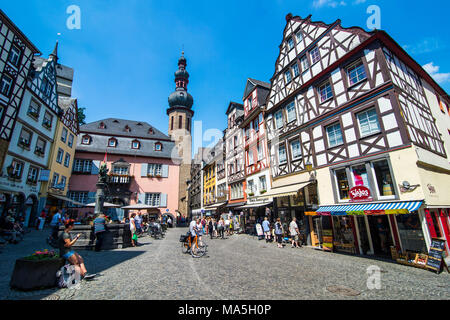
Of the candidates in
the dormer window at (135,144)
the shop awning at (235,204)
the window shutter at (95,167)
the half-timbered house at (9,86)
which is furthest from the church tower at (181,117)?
the half-timbered house at (9,86)

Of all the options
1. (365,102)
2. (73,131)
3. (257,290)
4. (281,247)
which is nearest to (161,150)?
(73,131)

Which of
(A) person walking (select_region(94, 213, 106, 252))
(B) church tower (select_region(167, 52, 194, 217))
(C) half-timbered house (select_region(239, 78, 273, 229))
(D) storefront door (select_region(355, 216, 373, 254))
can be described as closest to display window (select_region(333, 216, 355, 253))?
(D) storefront door (select_region(355, 216, 373, 254))

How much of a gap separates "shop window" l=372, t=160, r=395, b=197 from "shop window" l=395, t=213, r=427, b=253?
1141 mm

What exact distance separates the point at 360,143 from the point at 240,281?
9.14 m

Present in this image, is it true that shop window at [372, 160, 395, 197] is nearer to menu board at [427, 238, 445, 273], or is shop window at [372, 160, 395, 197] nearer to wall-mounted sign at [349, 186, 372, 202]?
wall-mounted sign at [349, 186, 372, 202]

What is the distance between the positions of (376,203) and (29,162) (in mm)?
25036

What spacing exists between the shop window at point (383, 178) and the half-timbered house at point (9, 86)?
2337 centimetres

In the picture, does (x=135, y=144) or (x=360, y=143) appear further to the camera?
(x=135, y=144)

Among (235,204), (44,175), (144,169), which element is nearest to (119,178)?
(144,169)

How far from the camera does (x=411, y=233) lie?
8664 mm

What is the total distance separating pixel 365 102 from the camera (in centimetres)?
1078

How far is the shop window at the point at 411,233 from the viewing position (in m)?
8.38

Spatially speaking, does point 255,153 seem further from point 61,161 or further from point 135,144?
point 61,161

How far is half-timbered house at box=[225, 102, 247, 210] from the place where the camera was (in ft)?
74.1
